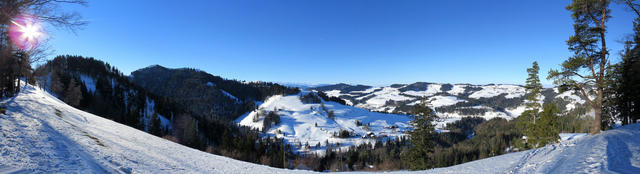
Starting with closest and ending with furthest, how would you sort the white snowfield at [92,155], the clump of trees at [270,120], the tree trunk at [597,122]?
1. the white snowfield at [92,155]
2. the tree trunk at [597,122]
3. the clump of trees at [270,120]

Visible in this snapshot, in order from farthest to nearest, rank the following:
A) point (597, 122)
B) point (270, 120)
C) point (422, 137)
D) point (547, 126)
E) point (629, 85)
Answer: point (270, 120) → point (422, 137) → point (547, 126) → point (629, 85) → point (597, 122)

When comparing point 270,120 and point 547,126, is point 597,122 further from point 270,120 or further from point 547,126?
point 270,120

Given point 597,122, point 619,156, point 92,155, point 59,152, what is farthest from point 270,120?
point 619,156

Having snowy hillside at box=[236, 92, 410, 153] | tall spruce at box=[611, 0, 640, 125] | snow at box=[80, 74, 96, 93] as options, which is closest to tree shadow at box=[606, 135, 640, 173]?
tall spruce at box=[611, 0, 640, 125]

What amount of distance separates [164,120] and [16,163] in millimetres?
122576

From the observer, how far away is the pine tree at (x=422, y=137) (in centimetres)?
2459

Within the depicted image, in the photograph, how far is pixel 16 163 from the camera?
5.27 meters

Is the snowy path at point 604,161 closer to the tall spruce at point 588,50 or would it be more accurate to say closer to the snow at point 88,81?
the tall spruce at point 588,50

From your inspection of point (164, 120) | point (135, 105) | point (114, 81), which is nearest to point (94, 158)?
point (164, 120)

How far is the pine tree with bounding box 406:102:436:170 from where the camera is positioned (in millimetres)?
24594

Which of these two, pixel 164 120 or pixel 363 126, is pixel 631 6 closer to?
pixel 164 120

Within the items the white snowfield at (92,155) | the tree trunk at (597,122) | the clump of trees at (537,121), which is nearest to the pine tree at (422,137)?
the clump of trees at (537,121)

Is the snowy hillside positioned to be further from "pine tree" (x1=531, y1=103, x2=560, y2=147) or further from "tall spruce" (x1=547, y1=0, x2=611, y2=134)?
"tall spruce" (x1=547, y1=0, x2=611, y2=134)

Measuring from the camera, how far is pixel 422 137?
24703mm
